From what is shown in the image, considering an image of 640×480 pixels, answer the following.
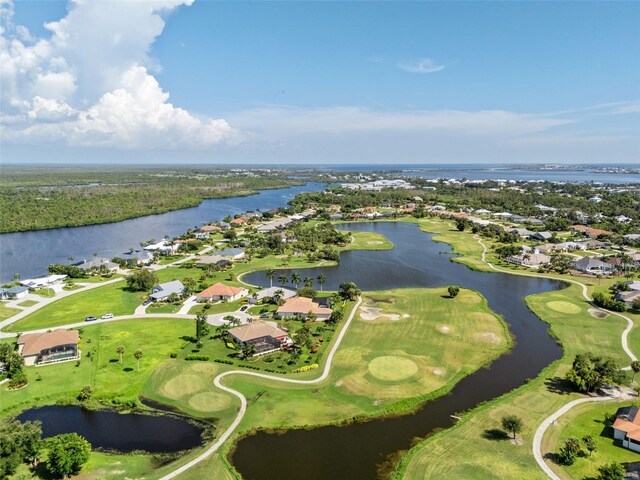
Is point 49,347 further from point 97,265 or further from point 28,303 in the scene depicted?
point 97,265

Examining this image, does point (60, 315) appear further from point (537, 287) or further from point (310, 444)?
point (537, 287)

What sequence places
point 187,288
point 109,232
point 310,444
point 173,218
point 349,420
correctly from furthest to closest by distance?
point 173,218 → point 109,232 → point 187,288 → point 349,420 → point 310,444

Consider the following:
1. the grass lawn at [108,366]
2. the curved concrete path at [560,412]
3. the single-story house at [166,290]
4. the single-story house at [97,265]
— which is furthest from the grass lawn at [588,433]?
the single-story house at [97,265]

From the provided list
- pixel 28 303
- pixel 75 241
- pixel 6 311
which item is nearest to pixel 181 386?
pixel 6 311

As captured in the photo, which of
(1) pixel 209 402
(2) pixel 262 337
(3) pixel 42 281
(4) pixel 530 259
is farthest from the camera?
(4) pixel 530 259

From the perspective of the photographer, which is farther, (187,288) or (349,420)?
(187,288)

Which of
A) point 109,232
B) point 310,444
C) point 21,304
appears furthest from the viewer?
point 109,232

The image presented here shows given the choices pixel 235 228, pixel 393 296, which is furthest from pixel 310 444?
pixel 235 228
